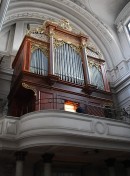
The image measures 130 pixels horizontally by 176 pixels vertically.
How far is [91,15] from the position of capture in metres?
13.4

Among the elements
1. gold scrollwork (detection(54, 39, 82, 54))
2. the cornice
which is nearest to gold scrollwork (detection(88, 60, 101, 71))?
gold scrollwork (detection(54, 39, 82, 54))

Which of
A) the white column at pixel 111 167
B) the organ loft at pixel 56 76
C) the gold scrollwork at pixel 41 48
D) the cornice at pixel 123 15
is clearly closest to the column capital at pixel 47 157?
the organ loft at pixel 56 76

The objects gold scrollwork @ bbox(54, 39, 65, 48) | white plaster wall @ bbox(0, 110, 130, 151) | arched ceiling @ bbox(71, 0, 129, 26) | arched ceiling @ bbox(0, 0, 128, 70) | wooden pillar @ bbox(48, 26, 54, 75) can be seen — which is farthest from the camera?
arched ceiling @ bbox(71, 0, 129, 26)

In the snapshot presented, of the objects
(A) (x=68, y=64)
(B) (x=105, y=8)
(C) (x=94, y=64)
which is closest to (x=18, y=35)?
(A) (x=68, y=64)

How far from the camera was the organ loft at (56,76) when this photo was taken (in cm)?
863

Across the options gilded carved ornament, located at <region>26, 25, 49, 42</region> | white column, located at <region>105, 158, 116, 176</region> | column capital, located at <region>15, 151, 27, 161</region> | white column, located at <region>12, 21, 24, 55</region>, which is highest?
white column, located at <region>12, 21, 24, 55</region>

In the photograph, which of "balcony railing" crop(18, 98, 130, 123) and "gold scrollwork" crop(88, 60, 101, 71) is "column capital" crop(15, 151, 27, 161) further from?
"gold scrollwork" crop(88, 60, 101, 71)

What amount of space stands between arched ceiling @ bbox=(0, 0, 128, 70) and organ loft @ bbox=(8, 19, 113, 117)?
7.93 feet

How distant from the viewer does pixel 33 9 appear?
12531 mm

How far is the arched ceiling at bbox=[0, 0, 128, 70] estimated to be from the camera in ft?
41.9

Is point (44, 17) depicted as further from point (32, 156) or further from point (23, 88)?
point (32, 156)

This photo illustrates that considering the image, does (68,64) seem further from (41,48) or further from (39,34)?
(39,34)

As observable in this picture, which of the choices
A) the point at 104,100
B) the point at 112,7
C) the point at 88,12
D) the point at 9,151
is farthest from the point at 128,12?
the point at 9,151

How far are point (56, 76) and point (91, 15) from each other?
622cm
